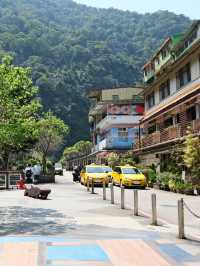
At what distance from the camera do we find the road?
28.9 ft

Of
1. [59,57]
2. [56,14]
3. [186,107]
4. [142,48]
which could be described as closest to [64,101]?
[59,57]

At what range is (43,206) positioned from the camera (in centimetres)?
1986

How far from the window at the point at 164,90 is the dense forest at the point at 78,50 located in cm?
8148

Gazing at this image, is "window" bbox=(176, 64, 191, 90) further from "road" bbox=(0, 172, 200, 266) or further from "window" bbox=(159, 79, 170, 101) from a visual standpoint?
"road" bbox=(0, 172, 200, 266)

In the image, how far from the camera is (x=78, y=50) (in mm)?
137500

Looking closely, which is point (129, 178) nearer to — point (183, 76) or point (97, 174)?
point (97, 174)

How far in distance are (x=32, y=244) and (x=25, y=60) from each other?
128 meters

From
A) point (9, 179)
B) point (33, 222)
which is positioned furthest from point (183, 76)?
point (33, 222)

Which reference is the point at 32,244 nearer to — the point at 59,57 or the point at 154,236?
the point at 154,236

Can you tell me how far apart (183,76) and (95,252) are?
92.1 feet

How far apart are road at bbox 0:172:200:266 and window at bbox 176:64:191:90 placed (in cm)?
2019

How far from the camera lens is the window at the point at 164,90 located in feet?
131

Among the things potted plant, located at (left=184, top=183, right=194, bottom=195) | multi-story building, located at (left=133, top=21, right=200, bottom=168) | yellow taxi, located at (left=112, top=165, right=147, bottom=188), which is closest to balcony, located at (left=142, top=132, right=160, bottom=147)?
multi-story building, located at (left=133, top=21, right=200, bottom=168)

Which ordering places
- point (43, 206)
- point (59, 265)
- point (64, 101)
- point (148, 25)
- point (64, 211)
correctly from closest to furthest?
point (59, 265) → point (64, 211) → point (43, 206) → point (64, 101) → point (148, 25)
